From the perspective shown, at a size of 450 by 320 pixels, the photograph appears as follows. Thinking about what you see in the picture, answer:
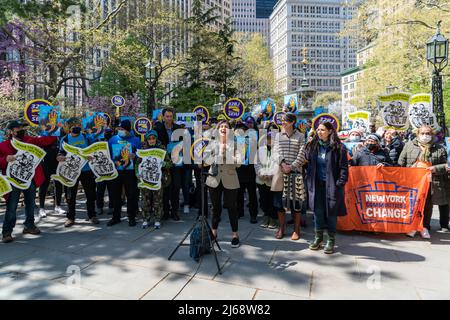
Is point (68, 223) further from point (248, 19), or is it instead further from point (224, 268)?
point (248, 19)

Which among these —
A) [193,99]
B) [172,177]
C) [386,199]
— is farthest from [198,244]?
[193,99]

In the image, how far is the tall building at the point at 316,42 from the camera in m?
113

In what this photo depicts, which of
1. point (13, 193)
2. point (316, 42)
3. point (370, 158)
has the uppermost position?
point (316, 42)

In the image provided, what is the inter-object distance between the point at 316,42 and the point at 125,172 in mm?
121829

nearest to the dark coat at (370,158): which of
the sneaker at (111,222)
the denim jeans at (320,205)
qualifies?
the denim jeans at (320,205)

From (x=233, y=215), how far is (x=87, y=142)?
3575 millimetres

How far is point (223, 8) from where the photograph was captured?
9362cm

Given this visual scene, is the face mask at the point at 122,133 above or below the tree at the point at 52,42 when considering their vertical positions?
below

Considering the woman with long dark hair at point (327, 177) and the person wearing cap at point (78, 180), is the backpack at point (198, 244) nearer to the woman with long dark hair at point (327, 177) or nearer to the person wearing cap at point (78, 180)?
the woman with long dark hair at point (327, 177)

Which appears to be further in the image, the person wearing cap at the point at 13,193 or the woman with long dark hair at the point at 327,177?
the person wearing cap at the point at 13,193

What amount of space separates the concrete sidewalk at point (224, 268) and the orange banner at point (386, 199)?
22 cm

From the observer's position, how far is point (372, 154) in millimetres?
→ 5617

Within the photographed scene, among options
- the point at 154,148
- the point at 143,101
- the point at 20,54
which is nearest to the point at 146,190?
the point at 154,148

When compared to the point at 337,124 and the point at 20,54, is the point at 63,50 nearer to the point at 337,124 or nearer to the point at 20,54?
the point at 20,54
